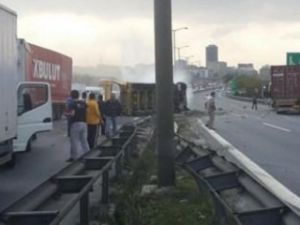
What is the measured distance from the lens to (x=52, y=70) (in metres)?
43.9

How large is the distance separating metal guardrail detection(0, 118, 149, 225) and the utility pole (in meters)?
0.77

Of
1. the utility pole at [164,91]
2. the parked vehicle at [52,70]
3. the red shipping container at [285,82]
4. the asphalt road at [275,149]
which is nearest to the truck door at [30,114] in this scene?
the asphalt road at [275,149]

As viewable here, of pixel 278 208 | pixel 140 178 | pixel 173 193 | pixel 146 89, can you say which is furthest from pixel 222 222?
pixel 146 89

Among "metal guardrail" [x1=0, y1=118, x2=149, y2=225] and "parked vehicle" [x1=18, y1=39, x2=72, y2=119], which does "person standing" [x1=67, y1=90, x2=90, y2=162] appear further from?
"parked vehicle" [x1=18, y1=39, x2=72, y2=119]

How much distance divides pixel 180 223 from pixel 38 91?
42.2 ft

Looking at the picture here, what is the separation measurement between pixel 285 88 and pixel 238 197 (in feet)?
166

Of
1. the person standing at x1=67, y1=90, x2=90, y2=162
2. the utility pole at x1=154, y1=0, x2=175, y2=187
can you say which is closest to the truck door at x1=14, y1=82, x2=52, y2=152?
the person standing at x1=67, y1=90, x2=90, y2=162

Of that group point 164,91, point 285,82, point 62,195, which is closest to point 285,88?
point 285,82

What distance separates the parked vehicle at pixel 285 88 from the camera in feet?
190

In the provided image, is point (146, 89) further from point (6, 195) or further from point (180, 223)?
point (180, 223)

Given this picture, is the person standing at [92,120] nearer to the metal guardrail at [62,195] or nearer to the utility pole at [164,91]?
the metal guardrail at [62,195]

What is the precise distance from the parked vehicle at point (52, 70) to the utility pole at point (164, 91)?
17997 mm

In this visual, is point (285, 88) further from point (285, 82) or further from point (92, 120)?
point (92, 120)

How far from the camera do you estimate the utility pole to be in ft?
38.9
